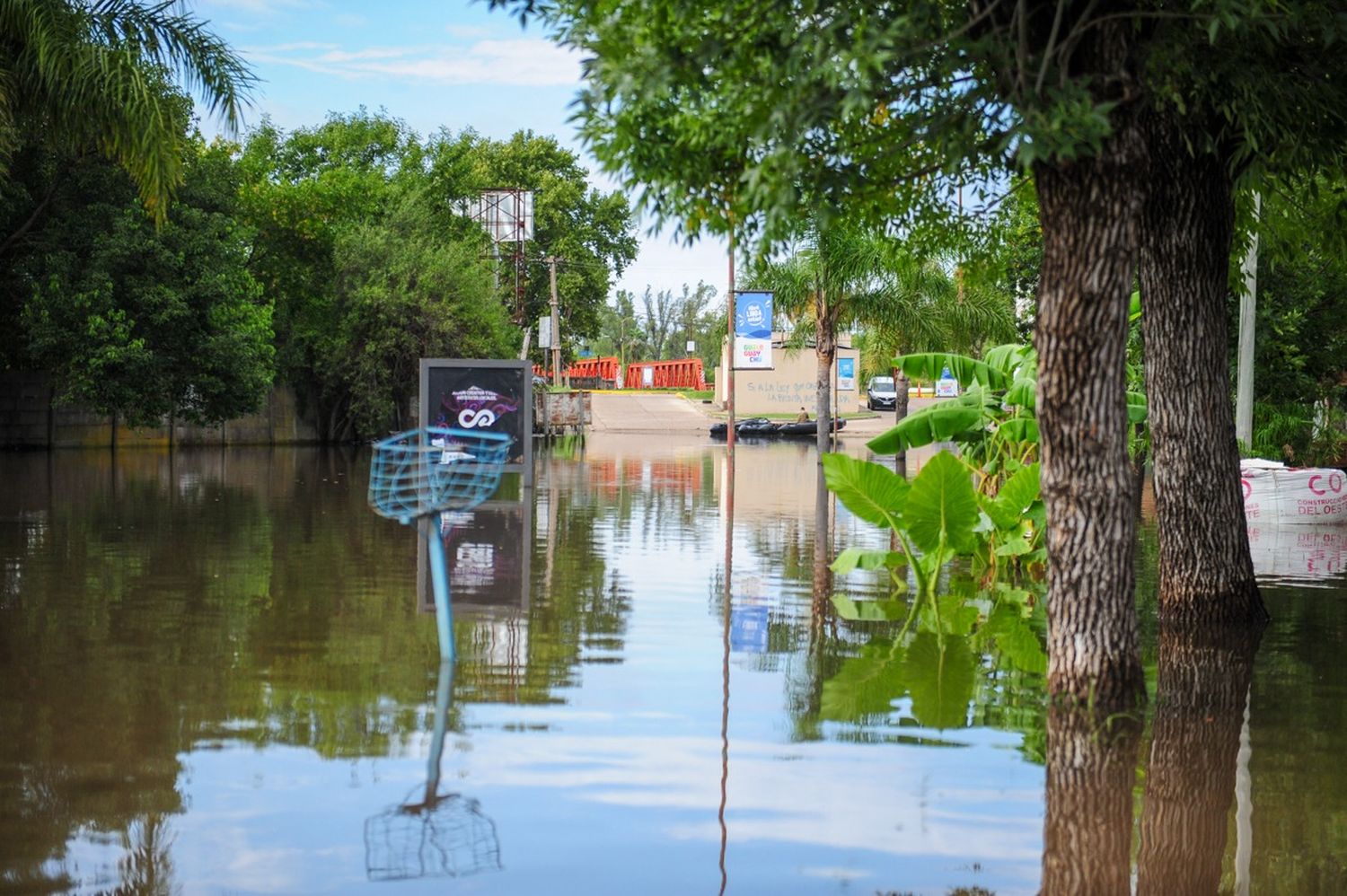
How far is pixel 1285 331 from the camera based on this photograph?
21562 millimetres

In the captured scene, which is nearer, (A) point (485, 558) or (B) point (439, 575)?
(B) point (439, 575)

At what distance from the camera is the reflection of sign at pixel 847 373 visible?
66625 mm

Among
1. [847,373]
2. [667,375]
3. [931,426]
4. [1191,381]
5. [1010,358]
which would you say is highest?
[667,375]

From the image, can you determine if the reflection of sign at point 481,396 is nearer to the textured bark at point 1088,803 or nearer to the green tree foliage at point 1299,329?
the green tree foliage at point 1299,329

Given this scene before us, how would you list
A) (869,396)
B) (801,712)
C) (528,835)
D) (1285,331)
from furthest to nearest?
1. (869,396)
2. (1285,331)
3. (801,712)
4. (528,835)

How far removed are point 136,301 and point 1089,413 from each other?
92.3ft

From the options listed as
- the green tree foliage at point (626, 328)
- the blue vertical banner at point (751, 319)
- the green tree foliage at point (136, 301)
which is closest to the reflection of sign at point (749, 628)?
the blue vertical banner at point (751, 319)

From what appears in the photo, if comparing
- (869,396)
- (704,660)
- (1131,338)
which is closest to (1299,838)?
(704,660)

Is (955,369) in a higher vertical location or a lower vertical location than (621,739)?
higher

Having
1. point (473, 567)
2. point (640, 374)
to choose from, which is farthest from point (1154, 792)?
point (640, 374)

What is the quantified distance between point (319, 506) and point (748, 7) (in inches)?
569

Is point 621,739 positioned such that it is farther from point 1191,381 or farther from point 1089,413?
point 1191,381

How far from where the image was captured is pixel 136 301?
31.6 m

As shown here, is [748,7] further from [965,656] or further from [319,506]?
[319,506]
